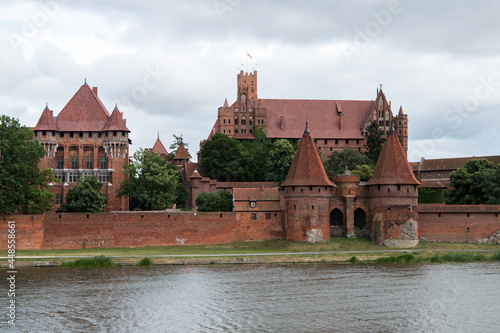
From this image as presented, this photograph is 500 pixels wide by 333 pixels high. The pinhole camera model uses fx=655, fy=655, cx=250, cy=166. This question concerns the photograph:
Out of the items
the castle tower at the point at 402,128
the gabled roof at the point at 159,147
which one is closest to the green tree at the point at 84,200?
the gabled roof at the point at 159,147

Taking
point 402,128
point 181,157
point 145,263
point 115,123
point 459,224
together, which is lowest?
point 145,263

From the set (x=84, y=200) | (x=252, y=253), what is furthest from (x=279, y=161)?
(x=252, y=253)

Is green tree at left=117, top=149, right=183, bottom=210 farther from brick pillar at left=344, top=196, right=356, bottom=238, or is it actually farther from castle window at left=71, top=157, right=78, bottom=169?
brick pillar at left=344, top=196, right=356, bottom=238

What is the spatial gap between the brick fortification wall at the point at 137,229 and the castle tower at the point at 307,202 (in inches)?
80.4

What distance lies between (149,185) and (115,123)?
8.57 m

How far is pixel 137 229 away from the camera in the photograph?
49656mm

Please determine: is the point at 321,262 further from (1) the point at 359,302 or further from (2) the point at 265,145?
(2) the point at 265,145

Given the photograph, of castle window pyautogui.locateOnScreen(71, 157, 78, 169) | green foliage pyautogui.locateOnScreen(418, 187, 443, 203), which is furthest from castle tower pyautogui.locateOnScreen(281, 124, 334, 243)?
castle window pyautogui.locateOnScreen(71, 157, 78, 169)

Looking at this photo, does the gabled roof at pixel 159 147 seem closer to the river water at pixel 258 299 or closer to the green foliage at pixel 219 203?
the green foliage at pixel 219 203

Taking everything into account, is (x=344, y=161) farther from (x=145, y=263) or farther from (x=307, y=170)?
(x=145, y=263)

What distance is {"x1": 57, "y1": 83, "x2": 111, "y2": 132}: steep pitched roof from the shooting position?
62.6m

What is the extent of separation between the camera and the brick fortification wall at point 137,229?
47969mm

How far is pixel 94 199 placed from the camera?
53.2m

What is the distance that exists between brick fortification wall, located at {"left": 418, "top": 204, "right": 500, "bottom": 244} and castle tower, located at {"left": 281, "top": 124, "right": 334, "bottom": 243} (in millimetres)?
7971
